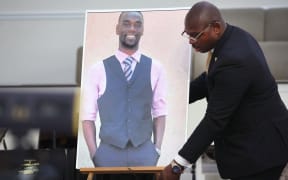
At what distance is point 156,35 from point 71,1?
1.24 metres

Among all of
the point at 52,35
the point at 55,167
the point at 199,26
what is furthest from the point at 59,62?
the point at 199,26

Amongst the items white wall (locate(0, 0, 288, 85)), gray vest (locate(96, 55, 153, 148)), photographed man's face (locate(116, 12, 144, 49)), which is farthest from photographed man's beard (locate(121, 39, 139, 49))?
white wall (locate(0, 0, 288, 85))

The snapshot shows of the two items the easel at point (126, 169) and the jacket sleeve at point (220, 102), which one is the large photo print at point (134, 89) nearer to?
the easel at point (126, 169)

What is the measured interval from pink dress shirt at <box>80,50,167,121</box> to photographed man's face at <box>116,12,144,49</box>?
0.17ft

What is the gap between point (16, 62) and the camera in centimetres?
324

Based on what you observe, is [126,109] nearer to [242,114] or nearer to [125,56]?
[125,56]

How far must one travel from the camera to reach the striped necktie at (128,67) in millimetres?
2139

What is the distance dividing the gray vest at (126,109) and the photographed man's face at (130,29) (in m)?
0.13

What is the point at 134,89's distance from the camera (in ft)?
6.95

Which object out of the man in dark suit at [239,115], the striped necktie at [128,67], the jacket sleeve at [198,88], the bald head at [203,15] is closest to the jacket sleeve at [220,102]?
the man in dark suit at [239,115]

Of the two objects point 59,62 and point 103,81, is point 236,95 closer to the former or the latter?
point 103,81

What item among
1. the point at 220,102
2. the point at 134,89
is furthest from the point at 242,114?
the point at 134,89

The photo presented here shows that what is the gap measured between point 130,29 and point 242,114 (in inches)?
32.6

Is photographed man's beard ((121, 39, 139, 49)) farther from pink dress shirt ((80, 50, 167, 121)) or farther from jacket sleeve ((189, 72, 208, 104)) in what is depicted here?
jacket sleeve ((189, 72, 208, 104))
